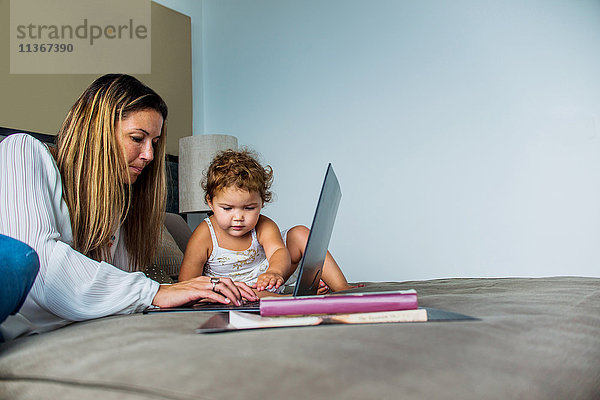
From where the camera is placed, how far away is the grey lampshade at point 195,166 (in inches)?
124

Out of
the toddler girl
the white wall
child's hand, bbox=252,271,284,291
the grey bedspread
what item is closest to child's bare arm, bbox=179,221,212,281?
the toddler girl

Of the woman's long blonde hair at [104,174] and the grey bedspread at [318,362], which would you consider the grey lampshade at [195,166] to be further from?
the grey bedspread at [318,362]

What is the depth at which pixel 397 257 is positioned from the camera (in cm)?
341

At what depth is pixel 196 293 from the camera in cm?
99

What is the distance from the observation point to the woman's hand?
986 millimetres

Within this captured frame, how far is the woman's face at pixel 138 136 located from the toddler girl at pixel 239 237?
54 centimetres

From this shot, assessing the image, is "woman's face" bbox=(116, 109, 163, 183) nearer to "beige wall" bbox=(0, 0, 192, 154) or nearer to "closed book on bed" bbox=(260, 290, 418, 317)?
"closed book on bed" bbox=(260, 290, 418, 317)

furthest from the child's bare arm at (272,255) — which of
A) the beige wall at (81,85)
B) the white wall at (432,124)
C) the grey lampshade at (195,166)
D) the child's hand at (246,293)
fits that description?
the white wall at (432,124)

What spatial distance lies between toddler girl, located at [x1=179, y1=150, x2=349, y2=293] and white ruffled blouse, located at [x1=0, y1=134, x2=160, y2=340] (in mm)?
839

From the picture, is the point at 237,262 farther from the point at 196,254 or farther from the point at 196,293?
the point at 196,293

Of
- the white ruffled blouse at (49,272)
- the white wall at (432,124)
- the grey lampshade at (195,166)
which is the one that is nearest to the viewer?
the white ruffled blouse at (49,272)

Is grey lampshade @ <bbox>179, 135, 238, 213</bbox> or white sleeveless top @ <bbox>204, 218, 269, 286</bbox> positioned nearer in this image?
white sleeveless top @ <bbox>204, 218, 269, 286</bbox>

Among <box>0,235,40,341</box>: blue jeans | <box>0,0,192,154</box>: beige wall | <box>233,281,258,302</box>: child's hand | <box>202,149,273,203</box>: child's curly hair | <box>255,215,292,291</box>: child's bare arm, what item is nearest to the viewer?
<box>0,235,40,341</box>: blue jeans

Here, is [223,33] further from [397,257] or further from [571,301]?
[571,301]
